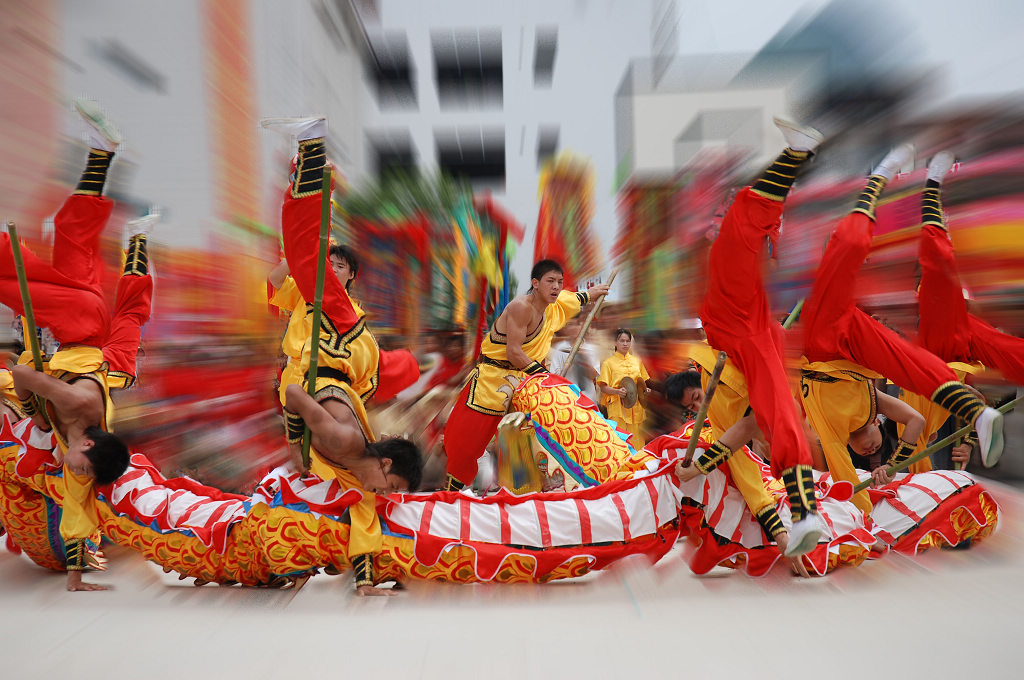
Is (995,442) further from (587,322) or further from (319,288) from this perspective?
(319,288)

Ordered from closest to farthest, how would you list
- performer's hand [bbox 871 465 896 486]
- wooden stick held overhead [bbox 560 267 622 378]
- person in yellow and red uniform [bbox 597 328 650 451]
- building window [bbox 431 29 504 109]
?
performer's hand [bbox 871 465 896 486] → wooden stick held overhead [bbox 560 267 622 378] → building window [bbox 431 29 504 109] → person in yellow and red uniform [bbox 597 328 650 451]

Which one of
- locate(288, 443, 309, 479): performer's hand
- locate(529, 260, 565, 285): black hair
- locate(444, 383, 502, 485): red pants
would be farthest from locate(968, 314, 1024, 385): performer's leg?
locate(288, 443, 309, 479): performer's hand

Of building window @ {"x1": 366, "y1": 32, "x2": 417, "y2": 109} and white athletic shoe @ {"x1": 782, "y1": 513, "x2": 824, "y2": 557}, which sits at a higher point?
building window @ {"x1": 366, "y1": 32, "x2": 417, "y2": 109}

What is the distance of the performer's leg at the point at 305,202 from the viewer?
1853 mm

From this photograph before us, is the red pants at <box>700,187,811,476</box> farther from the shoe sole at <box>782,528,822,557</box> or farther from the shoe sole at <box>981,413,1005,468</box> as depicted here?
the shoe sole at <box>981,413,1005,468</box>

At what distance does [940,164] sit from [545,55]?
1891 millimetres

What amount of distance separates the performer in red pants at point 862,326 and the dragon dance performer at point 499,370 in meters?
1.05

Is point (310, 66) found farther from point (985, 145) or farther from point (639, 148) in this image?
point (985, 145)

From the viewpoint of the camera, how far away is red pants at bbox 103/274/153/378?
2393 millimetres

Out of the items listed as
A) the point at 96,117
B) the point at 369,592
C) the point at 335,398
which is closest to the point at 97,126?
the point at 96,117

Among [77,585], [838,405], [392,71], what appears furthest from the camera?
[392,71]

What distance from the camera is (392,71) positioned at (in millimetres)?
3395

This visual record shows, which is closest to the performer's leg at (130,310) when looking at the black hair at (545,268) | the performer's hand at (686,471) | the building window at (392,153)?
the building window at (392,153)

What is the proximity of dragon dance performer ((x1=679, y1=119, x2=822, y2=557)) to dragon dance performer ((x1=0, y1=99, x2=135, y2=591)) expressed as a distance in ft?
6.41
